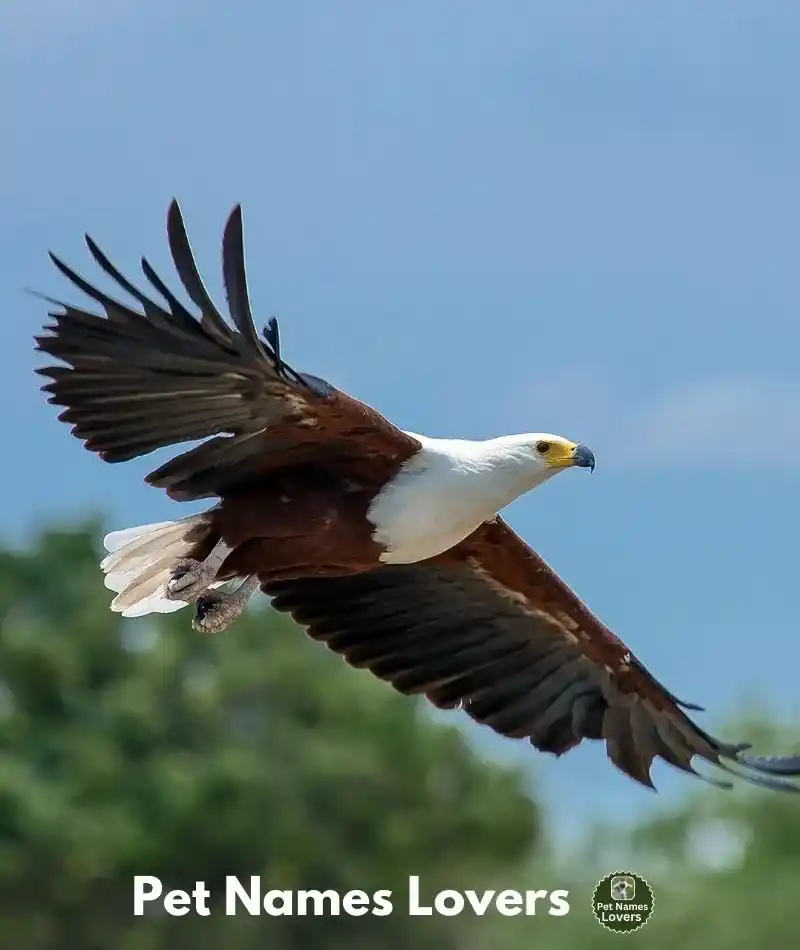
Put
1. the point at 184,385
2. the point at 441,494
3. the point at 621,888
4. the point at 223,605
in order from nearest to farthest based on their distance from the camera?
the point at 184,385
the point at 441,494
the point at 223,605
the point at 621,888

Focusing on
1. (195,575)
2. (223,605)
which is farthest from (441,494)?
(223,605)

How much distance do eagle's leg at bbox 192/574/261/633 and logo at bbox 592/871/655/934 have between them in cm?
686

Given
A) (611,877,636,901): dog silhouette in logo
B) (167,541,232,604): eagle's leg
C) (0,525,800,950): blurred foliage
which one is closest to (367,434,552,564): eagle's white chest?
(167,541,232,604): eagle's leg

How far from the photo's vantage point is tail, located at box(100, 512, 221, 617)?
26.8 ft

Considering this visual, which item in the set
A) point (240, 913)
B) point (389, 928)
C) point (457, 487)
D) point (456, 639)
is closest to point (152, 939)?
point (240, 913)

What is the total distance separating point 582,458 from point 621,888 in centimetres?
723

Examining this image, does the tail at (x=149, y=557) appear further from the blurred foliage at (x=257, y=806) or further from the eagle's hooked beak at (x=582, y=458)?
the blurred foliage at (x=257, y=806)

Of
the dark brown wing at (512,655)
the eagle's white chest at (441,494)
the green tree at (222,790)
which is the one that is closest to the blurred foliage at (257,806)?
the green tree at (222,790)

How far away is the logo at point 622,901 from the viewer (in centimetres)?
1469

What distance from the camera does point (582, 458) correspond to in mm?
8102

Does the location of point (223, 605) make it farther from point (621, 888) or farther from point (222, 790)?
point (222, 790)

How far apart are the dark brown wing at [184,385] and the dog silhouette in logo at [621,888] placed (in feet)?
25.5

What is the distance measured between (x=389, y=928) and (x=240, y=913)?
1344 millimetres

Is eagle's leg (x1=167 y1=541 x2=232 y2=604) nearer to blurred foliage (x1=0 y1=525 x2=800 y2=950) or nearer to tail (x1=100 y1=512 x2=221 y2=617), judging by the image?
tail (x1=100 y1=512 x2=221 y2=617)
